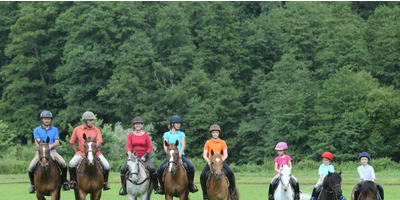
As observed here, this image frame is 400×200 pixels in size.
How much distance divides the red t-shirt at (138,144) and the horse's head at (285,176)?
423cm

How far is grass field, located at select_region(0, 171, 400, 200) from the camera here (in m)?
37.3

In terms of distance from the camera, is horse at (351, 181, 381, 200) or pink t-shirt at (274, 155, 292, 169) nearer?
horse at (351, 181, 381, 200)

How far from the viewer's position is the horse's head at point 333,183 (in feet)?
73.6

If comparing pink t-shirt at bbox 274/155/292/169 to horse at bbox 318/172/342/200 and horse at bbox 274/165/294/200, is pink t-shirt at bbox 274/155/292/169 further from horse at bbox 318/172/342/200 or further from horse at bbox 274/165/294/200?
horse at bbox 318/172/342/200

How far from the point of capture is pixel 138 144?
25359 millimetres

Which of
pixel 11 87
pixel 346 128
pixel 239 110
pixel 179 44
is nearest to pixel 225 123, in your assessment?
pixel 239 110

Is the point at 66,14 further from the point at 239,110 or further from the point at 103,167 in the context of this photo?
the point at 103,167

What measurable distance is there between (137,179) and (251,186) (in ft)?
66.5

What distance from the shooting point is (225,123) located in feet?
276

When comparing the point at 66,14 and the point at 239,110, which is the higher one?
the point at 66,14

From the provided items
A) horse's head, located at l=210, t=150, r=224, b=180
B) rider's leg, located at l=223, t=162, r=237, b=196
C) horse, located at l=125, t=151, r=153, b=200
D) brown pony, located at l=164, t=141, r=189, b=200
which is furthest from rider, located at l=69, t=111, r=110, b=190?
rider's leg, located at l=223, t=162, r=237, b=196

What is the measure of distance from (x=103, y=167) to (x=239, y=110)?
5943 cm

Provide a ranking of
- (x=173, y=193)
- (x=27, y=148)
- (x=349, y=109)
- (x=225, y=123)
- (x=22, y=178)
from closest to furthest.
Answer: (x=173, y=193), (x=22, y=178), (x=27, y=148), (x=349, y=109), (x=225, y=123)

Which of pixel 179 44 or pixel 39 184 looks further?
pixel 179 44
